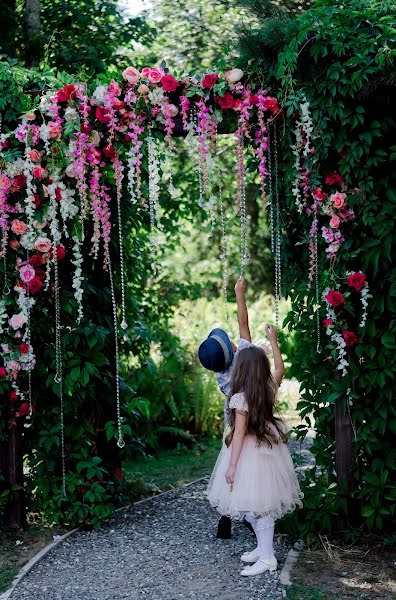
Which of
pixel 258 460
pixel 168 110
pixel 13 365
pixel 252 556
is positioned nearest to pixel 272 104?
pixel 168 110

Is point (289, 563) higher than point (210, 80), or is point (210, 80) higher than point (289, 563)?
point (210, 80)

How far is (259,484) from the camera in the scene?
13.3ft

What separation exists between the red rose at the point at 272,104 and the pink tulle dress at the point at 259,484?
156cm

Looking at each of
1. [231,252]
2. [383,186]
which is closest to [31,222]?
[383,186]

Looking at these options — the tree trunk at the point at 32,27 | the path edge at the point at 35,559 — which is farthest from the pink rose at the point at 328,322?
the tree trunk at the point at 32,27

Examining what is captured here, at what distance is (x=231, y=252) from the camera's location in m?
13.4

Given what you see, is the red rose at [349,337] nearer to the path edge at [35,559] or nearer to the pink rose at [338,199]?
the pink rose at [338,199]

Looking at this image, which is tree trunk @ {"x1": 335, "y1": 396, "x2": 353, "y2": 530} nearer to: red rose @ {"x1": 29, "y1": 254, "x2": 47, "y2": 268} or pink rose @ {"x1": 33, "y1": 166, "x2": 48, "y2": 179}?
red rose @ {"x1": 29, "y1": 254, "x2": 47, "y2": 268}

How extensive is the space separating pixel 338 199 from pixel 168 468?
10.7 ft

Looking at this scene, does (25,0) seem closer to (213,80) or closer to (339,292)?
(213,80)

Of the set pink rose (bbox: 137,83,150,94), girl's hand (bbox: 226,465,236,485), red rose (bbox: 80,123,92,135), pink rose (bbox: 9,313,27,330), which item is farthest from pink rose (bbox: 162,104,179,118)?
girl's hand (bbox: 226,465,236,485)

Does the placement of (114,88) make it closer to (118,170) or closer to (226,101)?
(118,170)

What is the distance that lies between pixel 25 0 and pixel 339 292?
13.6 feet

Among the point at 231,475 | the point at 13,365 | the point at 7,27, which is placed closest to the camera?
the point at 231,475
